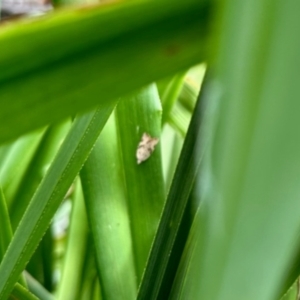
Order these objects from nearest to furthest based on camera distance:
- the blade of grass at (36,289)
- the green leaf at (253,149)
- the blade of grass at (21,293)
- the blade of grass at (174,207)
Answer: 1. the green leaf at (253,149)
2. the blade of grass at (174,207)
3. the blade of grass at (21,293)
4. the blade of grass at (36,289)

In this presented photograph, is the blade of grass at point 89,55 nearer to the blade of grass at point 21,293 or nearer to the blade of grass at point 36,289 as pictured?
the blade of grass at point 21,293

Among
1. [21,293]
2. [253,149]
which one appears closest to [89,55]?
[253,149]

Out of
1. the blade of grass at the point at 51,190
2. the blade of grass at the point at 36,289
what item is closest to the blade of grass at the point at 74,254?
the blade of grass at the point at 36,289

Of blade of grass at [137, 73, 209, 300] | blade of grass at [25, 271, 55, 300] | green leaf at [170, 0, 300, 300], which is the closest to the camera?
green leaf at [170, 0, 300, 300]

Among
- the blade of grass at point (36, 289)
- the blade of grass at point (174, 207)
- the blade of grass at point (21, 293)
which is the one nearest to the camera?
the blade of grass at point (174, 207)

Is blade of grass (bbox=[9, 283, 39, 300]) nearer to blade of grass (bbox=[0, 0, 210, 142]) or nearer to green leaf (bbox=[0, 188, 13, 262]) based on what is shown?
green leaf (bbox=[0, 188, 13, 262])

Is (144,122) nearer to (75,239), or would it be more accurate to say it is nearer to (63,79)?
(75,239)

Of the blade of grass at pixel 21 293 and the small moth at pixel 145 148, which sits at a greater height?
the small moth at pixel 145 148

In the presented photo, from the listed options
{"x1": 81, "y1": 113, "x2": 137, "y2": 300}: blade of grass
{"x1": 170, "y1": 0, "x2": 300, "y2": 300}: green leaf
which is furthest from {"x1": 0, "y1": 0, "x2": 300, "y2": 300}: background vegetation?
{"x1": 81, "y1": 113, "x2": 137, "y2": 300}: blade of grass

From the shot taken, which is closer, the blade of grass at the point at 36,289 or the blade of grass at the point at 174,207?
the blade of grass at the point at 174,207
